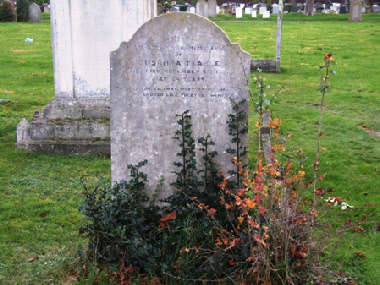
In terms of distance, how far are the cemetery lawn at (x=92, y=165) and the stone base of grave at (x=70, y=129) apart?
0.55 ft

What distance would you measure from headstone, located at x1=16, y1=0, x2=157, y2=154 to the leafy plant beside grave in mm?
3049

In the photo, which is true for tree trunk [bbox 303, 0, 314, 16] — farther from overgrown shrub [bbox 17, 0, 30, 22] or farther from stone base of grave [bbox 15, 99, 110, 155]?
stone base of grave [bbox 15, 99, 110, 155]

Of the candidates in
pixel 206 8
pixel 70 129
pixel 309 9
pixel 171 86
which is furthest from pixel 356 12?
pixel 171 86

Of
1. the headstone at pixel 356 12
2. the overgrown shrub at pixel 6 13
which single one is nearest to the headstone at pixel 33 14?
the overgrown shrub at pixel 6 13

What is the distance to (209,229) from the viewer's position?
15.3 ft

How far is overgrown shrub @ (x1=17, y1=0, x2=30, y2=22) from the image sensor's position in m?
29.8

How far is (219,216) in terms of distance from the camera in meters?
4.95

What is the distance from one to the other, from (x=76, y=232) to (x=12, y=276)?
0.99m

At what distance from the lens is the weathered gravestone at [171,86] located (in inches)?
196

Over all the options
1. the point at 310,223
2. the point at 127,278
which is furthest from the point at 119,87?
the point at 310,223

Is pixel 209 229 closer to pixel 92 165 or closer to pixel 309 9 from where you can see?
pixel 92 165

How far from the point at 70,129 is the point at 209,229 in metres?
4.07

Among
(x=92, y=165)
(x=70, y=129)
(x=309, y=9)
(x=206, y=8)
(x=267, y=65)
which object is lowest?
(x=92, y=165)

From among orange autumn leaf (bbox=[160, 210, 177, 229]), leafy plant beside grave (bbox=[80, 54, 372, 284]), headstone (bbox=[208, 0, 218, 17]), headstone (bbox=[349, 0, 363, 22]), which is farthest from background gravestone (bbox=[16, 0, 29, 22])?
orange autumn leaf (bbox=[160, 210, 177, 229])
